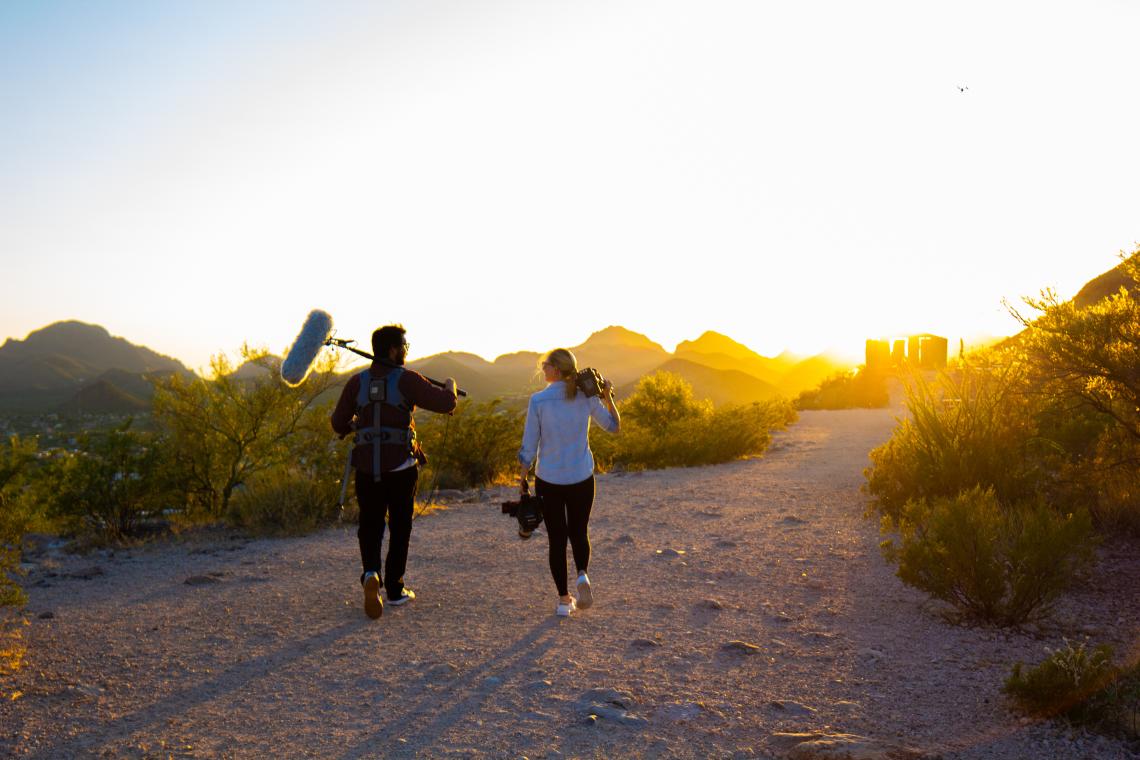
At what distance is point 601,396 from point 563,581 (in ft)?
5.08

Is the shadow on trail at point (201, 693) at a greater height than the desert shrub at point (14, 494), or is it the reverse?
the desert shrub at point (14, 494)

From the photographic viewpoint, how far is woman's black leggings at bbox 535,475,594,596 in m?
6.45

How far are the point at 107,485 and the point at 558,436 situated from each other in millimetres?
7099

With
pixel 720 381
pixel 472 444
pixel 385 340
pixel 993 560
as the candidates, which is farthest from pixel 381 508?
pixel 720 381

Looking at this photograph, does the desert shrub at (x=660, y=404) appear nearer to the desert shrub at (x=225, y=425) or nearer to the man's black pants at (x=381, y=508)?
the desert shrub at (x=225, y=425)

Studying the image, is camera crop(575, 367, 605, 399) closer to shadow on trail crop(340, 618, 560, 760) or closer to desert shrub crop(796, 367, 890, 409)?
shadow on trail crop(340, 618, 560, 760)

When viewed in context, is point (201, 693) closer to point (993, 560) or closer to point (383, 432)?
point (383, 432)

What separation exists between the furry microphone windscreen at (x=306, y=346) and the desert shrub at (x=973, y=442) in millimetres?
6598

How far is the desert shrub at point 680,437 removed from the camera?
57.1ft

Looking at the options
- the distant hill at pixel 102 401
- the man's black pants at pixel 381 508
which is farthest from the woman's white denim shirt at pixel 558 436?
the distant hill at pixel 102 401

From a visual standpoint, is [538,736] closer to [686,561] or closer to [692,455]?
[686,561]

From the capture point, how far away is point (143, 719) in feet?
15.0

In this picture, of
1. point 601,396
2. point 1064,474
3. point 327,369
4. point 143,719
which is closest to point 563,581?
point 601,396

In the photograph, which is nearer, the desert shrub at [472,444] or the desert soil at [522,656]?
the desert soil at [522,656]
